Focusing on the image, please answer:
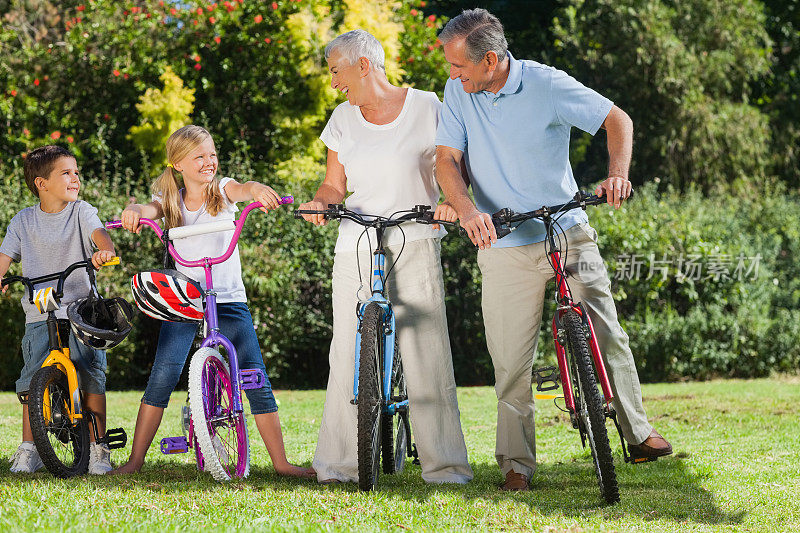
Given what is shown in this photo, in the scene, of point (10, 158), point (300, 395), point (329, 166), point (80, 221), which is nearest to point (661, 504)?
point (329, 166)

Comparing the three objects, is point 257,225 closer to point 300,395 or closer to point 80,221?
point 300,395

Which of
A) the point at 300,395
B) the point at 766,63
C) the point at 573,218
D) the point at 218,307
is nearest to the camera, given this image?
the point at 573,218

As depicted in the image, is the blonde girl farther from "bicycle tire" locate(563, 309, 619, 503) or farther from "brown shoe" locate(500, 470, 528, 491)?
"bicycle tire" locate(563, 309, 619, 503)

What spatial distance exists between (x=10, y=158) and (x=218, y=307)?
10505 millimetres

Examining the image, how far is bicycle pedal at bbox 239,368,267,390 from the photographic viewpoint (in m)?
4.54

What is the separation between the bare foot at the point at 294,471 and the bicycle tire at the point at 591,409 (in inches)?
56.5

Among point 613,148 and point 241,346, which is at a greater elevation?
point 613,148

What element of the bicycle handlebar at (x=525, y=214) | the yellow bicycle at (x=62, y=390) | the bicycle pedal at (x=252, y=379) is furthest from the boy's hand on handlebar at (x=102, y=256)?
the bicycle handlebar at (x=525, y=214)

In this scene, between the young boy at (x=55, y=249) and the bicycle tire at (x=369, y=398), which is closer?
the bicycle tire at (x=369, y=398)

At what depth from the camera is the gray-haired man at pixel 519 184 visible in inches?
160

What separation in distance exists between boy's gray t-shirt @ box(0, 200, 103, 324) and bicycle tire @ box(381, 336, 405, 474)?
1.71 meters

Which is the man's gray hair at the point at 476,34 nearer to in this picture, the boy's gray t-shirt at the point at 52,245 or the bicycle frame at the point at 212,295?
the bicycle frame at the point at 212,295

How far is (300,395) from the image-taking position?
31.2 feet

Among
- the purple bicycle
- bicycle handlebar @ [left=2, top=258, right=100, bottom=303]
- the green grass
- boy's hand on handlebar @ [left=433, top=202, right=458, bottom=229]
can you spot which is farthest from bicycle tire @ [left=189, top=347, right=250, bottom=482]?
boy's hand on handlebar @ [left=433, top=202, right=458, bottom=229]
